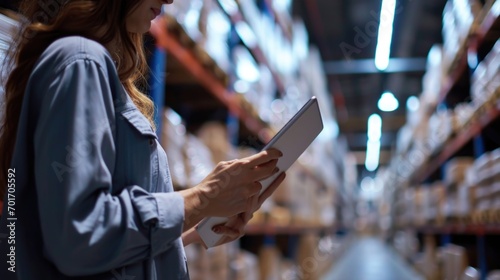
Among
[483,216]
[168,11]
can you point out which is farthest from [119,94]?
[483,216]

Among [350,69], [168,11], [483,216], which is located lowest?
[483,216]

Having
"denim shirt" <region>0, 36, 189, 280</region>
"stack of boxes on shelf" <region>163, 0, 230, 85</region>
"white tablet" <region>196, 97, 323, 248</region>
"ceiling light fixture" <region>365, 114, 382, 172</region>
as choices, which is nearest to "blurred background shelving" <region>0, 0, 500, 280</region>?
"stack of boxes on shelf" <region>163, 0, 230, 85</region>

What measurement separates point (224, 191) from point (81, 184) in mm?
327

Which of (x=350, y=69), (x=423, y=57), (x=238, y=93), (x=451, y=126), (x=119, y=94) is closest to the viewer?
(x=119, y=94)

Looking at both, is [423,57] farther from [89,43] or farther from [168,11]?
[89,43]

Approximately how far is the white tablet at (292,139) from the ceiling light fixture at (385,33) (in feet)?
18.2

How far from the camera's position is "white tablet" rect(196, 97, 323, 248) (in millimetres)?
1449

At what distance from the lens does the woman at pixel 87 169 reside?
109 cm

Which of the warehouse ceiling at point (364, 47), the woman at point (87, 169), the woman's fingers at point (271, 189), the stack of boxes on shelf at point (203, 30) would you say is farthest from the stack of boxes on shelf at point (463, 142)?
the woman at point (87, 169)

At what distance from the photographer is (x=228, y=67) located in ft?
14.8

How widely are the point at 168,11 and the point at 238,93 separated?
6.33 ft

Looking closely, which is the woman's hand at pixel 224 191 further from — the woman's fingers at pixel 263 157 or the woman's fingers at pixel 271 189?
the woman's fingers at pixel 271 189

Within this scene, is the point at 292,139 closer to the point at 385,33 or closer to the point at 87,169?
the point at 87,169

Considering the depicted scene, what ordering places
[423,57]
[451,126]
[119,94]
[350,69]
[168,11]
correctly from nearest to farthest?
[119,94] → [168,11] → [451,126] → [423,57] → [350,69]
